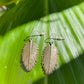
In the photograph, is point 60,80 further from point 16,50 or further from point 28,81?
point 16,50

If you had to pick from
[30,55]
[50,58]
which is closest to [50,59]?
[50,58]

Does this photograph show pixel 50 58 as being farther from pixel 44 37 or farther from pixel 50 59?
pixel 44 37

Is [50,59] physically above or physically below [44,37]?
below

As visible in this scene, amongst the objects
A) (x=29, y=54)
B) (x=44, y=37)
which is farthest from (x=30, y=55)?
(x=44, y=37)

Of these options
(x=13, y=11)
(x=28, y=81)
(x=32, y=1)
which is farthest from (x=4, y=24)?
(x=28, y=81)
